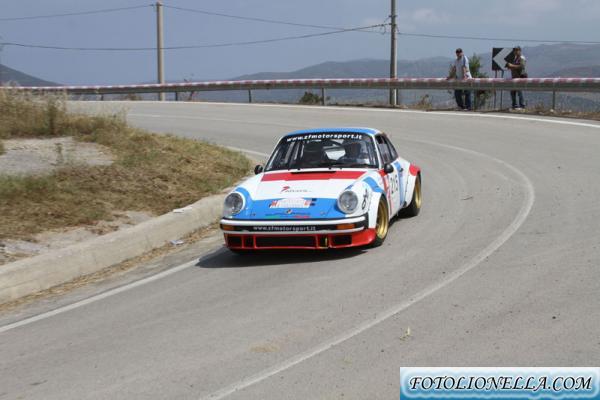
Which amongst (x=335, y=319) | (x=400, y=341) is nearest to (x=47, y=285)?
(x=335, y=319)

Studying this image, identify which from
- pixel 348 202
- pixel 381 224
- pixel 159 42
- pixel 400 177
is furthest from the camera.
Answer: pixel 159 42

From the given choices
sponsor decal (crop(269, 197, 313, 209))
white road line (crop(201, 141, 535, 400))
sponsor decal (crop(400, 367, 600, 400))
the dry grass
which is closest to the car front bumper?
sponsor decal (crop(269, 197, 313, 209))

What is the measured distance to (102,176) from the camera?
11.9 m

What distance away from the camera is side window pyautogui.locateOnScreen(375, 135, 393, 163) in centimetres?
1022

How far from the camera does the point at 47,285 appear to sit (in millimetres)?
8156

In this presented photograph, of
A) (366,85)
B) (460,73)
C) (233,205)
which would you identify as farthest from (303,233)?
(366,85)

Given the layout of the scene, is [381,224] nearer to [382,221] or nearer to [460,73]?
[382,221]

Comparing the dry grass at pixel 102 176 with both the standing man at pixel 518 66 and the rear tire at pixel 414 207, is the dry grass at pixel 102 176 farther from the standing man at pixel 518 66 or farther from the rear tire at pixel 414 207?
the standing man at pixel 518 66

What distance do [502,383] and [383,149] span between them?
614cm

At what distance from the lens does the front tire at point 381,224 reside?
29.2ft

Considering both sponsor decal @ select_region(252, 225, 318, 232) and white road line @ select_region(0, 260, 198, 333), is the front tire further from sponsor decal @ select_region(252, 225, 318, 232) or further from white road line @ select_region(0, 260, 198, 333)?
white road line @ select_region(0, 260, 198, 333)

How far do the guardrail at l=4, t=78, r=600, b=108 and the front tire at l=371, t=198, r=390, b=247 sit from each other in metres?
8.46

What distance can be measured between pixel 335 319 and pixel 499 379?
78.1 inches

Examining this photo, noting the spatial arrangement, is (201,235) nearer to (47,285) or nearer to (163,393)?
(47,285)
